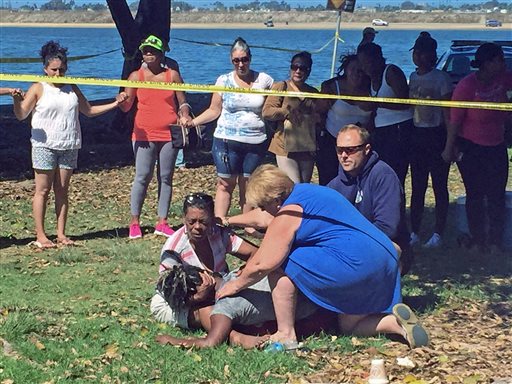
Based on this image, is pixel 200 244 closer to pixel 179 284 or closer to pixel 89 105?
pixel 179 284

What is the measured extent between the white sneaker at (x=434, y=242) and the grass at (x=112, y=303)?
91 mm

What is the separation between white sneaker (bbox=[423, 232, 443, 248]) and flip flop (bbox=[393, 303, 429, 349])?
3.11 metres

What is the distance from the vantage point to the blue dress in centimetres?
599

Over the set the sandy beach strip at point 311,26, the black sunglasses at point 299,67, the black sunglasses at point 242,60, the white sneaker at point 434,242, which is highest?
the black sunglasses at point 242,60

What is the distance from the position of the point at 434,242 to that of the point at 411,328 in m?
3.25

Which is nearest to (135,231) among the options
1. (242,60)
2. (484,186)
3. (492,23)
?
(242,60)

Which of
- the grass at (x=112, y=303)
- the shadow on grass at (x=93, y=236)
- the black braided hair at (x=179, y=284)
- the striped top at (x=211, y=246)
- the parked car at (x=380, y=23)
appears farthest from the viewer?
the parked car at (x=380, y=23)

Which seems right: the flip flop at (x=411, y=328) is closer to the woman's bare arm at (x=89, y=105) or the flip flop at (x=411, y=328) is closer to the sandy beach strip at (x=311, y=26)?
the woman's bare arm at (x=89, y=105)

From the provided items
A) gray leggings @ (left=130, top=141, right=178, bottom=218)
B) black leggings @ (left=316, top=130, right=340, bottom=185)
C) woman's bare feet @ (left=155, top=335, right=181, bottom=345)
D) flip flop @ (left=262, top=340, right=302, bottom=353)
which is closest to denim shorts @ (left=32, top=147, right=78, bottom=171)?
gray leggings @ (left=130, top=141, right=178, bottom=218)

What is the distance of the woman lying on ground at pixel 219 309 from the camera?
6.08 m

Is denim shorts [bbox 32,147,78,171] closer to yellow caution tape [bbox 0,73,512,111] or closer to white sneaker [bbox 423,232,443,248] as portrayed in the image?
yellow caution tape [bbox 0,73,512,111]

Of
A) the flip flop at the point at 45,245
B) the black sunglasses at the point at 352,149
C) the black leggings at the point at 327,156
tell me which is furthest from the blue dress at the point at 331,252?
the flip flop at the point at 45,245

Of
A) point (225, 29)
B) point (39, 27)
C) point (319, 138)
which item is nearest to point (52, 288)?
point (319, 138)

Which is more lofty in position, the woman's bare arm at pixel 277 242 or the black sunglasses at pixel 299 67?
the black sunglasses at pixel 299 67
